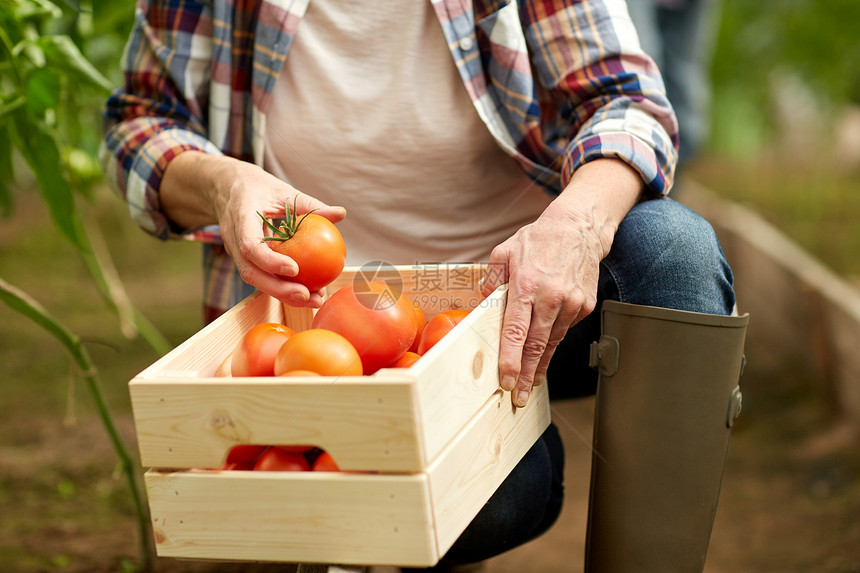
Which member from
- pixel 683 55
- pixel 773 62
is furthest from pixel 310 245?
pixel 773 62

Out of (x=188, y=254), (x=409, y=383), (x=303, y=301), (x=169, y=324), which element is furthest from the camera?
(x=188, y=254)

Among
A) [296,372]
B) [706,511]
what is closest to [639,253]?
[706,511]

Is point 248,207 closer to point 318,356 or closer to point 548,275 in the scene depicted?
point 318,356

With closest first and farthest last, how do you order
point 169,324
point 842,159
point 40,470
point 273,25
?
point 273,25
point 40,470
point 169,324
point 842,159

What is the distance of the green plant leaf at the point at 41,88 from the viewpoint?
1149 mm

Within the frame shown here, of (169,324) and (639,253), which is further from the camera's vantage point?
(169,324)

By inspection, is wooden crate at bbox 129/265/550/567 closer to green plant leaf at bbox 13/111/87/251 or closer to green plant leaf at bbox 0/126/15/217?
green plant leaf at bbox 13/111/87/251

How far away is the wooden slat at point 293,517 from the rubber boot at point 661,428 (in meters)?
0.37

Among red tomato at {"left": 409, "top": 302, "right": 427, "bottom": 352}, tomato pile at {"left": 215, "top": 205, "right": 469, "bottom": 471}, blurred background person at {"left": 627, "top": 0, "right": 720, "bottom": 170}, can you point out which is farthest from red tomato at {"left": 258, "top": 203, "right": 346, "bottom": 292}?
blurred background person at {"left": 627, "top": 0, "right": 720, "bottom": 170}

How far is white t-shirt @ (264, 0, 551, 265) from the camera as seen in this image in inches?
46.0

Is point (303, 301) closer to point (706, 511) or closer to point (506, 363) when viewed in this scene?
point (506, 363)

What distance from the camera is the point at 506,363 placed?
0.88 m

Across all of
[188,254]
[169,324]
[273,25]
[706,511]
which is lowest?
[188,254]

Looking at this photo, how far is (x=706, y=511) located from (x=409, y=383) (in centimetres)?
52
